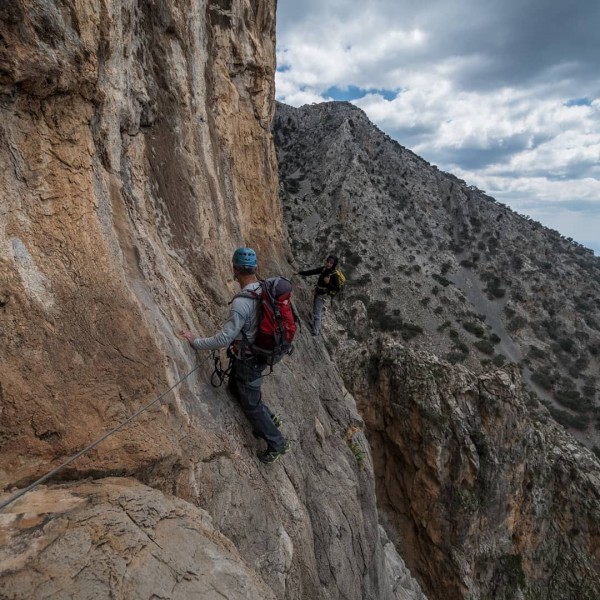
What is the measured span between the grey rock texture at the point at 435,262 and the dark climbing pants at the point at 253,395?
1816 inches

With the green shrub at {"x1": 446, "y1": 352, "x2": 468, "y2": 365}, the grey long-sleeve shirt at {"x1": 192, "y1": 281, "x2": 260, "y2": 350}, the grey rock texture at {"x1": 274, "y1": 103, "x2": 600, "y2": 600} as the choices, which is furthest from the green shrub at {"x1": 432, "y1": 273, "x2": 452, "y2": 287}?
the grey long-sleeve shirt at {"x1": 192, "y1": 281, "x2": 260, "y2": 350}

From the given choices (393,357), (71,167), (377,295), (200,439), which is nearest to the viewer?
(71,167)

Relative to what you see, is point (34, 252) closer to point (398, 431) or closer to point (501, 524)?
point (398, 431)

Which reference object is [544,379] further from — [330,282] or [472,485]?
[330,282]

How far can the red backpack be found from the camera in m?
5.32

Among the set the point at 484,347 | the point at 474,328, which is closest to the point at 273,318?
the point at 484,347

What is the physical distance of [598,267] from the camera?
103812 mm

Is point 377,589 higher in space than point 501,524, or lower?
higher

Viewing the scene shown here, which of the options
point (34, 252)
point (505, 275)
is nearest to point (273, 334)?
point (34, 252)

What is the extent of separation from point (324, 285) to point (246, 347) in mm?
7296

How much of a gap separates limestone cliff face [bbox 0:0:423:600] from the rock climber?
14.6ft

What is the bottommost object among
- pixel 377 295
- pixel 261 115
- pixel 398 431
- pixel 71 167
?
pixel 377 295

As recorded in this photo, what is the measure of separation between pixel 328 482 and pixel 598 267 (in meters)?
120

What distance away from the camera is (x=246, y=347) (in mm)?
5625
